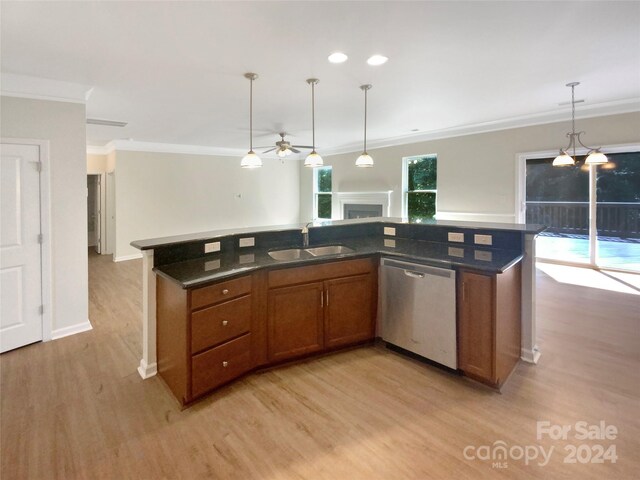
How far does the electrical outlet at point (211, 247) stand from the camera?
9.04 ft

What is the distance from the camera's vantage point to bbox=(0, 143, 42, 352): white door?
3020 millimetres

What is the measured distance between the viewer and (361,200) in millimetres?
8453

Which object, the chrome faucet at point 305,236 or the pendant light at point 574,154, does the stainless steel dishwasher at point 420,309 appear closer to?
the chrome faucet at point 305,236

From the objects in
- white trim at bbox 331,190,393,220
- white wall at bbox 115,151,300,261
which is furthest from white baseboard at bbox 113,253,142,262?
white trim at bbox 331,190,393,220

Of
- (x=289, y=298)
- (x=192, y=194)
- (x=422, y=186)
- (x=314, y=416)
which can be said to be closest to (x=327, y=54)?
(x=289, y=298)

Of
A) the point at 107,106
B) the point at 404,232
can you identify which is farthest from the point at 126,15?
the point at 404,232

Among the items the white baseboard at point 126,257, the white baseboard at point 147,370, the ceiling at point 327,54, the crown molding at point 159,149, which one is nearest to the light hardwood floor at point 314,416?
the white baseboard at point 147,370

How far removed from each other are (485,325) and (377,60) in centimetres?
246

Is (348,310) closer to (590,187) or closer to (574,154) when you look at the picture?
(574,154)

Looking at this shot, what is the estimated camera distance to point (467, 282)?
2395 mm

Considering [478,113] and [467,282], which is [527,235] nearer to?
[467,282]

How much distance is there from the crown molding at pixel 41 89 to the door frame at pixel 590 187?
6294 millimetres

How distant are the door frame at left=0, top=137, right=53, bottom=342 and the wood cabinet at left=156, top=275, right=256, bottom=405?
1.60 metres

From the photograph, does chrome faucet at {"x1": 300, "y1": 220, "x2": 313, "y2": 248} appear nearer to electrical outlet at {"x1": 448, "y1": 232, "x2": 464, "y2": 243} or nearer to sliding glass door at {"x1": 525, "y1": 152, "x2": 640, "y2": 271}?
electrical outlet at {"x1": 448, "y1": 232, "x2": 464, "y2": 243}
